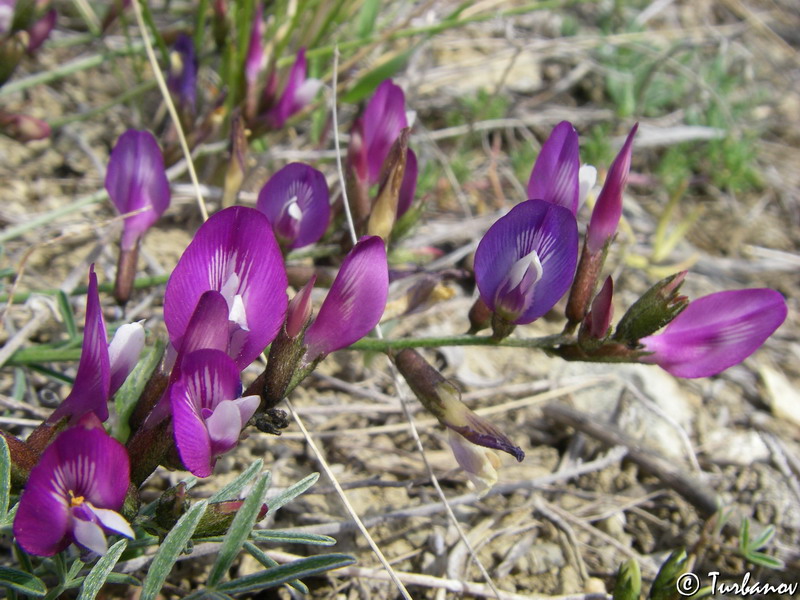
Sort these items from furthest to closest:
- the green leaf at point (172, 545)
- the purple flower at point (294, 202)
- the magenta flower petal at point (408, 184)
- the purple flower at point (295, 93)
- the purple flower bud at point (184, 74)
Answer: the purple flower bud at point (184, 74) → the purple flower at point (295, 93) → the magenta flower petal at point (408, 184) → the purple flower at point (294, 202) → the green leaf at point (172, 545)

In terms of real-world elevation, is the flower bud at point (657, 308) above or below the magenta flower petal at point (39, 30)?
below

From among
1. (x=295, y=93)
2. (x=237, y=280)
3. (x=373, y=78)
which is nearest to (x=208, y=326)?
(x=237, y=280)

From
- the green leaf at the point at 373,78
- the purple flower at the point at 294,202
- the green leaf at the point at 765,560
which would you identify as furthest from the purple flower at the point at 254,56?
the green leaf at the point at 765,560

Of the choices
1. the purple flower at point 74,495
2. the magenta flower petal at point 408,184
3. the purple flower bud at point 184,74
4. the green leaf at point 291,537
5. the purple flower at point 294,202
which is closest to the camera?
the purple flower at point 74,495

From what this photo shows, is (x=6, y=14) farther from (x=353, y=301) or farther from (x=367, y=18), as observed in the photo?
(x=353, y=301)

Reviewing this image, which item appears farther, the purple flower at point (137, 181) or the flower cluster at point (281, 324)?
the purple flower at point (137, 181)

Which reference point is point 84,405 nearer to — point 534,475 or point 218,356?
point 218,356

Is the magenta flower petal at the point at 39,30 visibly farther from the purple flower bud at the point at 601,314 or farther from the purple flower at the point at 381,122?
the purple flower bud at the point at 601,314

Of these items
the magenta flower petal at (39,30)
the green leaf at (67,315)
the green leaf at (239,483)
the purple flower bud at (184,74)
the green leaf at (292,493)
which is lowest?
the green leaf at (292,493)
